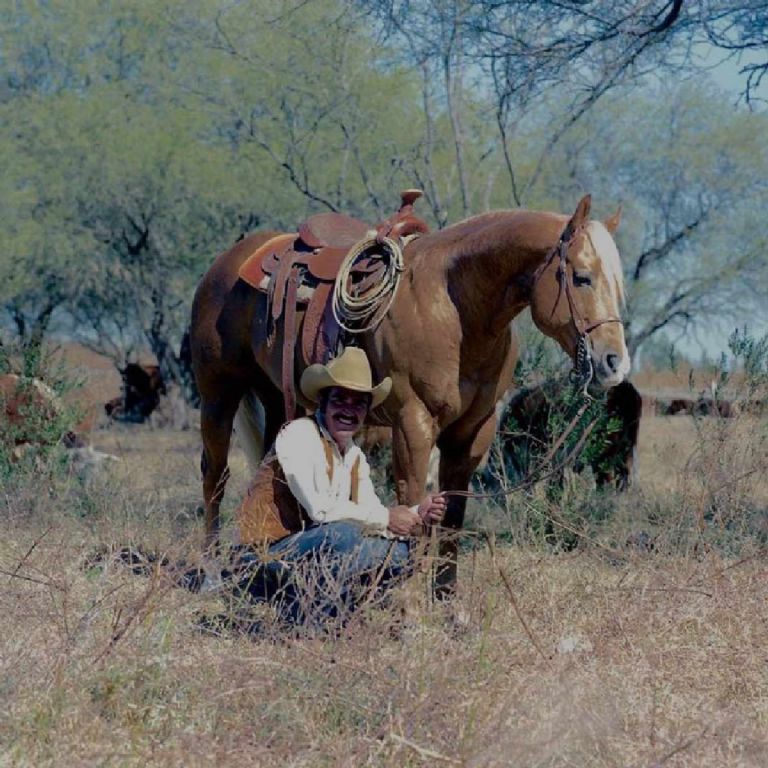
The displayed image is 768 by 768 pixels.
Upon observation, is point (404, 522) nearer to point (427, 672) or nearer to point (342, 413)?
point (342, 413)

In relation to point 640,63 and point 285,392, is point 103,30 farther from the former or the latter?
point 285,392

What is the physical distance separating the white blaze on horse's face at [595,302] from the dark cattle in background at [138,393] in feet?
69.7

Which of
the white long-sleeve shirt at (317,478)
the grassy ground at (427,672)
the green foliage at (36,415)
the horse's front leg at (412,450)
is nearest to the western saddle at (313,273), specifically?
the horse's front leg at (412,450)

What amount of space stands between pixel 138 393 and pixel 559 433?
2028 centimetres

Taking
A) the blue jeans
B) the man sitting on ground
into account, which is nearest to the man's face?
the man sitting on ground

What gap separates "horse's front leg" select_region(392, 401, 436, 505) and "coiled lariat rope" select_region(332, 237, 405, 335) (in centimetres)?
50

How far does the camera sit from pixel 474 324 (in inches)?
234

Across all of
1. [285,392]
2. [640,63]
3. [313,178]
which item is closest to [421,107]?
[313,178]

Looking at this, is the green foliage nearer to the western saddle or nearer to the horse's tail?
the horse's tail

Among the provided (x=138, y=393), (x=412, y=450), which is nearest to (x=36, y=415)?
(x=412, y=450)

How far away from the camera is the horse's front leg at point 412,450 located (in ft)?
19.1

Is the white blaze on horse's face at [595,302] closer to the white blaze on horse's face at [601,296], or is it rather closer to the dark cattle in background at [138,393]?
the white blaze on horse's face at [601,296]

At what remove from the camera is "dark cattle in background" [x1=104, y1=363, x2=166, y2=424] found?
87.2 ft

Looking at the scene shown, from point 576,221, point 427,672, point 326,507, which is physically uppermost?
point 576,221
